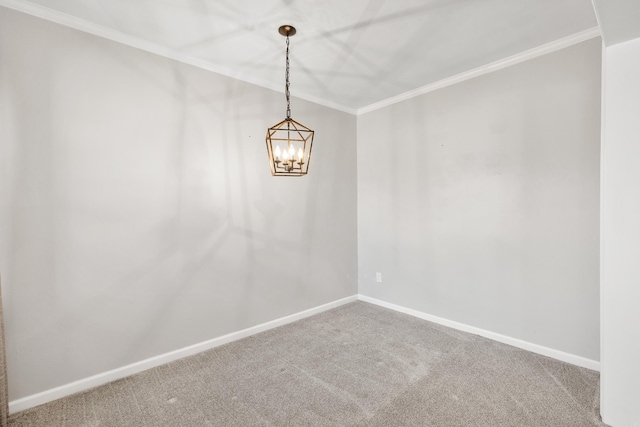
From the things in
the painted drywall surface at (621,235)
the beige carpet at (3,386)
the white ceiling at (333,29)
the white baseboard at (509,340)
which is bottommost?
the white baseboard at (509,340)

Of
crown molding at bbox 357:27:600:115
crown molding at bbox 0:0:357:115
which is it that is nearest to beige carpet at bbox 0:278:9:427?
crown molding at bbox 0:0:357:115

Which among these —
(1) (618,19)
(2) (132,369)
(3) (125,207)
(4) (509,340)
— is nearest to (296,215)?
(3) (125,207)

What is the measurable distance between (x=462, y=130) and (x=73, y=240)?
143 inches

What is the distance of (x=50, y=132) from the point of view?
2064 mm

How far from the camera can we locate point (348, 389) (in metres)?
2.18

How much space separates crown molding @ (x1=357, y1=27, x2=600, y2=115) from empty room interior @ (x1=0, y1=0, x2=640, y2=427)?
19mm

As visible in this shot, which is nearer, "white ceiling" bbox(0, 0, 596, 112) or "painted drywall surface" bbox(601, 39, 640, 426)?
"painted drywall surface" bbox(601, 39, 640, 426)

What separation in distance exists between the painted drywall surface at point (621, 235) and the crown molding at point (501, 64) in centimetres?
86

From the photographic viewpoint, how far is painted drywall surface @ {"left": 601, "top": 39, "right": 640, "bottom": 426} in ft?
5.53

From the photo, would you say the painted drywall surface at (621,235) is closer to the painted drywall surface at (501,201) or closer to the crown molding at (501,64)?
the painted drywall surface at (501,201)

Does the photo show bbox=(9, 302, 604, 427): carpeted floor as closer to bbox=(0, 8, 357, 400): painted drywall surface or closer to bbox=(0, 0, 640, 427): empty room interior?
bbox=(0, 0, 640, 427): empty room interior

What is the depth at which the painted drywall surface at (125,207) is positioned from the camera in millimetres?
1990

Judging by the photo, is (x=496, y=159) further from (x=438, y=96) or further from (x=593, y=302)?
(x=593, y=302)

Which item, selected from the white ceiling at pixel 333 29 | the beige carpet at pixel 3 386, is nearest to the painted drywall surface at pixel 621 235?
the white ceiling at pixel 333 29
